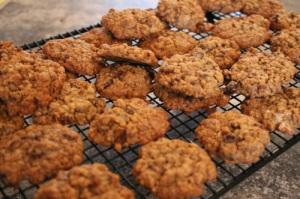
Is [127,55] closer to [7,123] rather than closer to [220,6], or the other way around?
[7,123]

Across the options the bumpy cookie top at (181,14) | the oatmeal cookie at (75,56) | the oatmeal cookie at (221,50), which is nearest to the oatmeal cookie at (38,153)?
the oatmeal cookie at (75,56)

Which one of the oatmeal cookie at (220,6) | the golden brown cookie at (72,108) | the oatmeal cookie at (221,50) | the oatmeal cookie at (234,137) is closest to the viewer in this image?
the oatmeal cookie at (234,137)

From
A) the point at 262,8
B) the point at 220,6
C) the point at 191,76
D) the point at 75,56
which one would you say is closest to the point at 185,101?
the point at 191,76

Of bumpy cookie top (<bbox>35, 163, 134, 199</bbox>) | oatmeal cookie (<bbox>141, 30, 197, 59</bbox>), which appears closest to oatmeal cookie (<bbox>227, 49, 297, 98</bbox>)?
oatmeal cookie (<bbox>141, 30, 197, 59</bbox>)

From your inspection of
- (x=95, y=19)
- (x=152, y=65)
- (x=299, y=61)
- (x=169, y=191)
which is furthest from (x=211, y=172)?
(x=95, y=19)

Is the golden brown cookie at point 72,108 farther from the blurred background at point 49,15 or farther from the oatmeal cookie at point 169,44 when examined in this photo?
the blurred background at point 49,15
